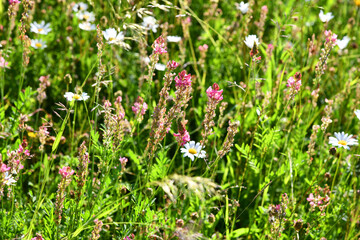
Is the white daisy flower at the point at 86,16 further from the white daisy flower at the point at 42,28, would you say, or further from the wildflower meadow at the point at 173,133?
the white daisy flower at the point at 42,28

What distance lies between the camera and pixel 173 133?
5.88 feet

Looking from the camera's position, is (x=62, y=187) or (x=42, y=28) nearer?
(x=62, y=187)

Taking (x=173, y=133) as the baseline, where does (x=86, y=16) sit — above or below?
above

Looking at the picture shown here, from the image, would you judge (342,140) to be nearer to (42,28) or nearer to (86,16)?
(86,16)

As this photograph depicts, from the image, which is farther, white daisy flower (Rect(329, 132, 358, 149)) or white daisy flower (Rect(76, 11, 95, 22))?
white daisy flower (Rect(76, 11, 95, 22))

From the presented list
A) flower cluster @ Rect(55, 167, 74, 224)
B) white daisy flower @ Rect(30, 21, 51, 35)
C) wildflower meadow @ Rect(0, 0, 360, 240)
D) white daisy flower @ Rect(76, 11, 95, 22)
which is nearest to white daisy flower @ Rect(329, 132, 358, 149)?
wildflower meadow @ Rect(0, 0, 360, 240)

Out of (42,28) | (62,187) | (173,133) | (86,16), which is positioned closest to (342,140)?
(173,133)

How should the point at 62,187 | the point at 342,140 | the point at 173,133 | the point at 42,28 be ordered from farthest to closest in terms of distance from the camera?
1. the point at 42,28
2. the point at 342,140
3. the point at 173,133
4. the point at 62,187

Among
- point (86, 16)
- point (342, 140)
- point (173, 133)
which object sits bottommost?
point (342, 140)

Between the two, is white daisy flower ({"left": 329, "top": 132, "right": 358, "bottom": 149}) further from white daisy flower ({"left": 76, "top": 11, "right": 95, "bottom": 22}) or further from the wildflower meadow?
white daisy flower ({"left": 76, "top": 11, "right": 95, "bottom": 22})

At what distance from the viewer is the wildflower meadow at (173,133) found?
5.52 ft

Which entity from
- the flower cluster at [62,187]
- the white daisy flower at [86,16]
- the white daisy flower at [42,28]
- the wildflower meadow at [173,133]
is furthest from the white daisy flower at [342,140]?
the white daisy flower at [42,28]

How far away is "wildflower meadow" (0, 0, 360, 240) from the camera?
1683mm

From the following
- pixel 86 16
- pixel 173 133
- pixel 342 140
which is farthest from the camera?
pixel 86 16
